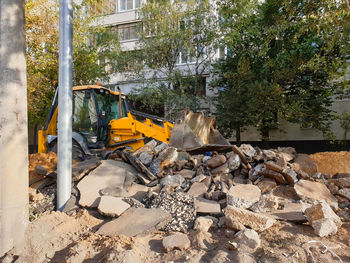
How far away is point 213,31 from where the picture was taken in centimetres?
1373

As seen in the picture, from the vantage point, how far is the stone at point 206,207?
4.17 metres

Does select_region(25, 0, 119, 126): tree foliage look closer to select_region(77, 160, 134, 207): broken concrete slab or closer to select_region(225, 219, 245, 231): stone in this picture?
select_region(77, 160, 134, 207): broken concrete slab

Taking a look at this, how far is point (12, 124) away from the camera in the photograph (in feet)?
10.5

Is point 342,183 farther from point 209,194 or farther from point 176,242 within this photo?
point 176,242

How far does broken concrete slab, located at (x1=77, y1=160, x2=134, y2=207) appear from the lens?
15.2ft

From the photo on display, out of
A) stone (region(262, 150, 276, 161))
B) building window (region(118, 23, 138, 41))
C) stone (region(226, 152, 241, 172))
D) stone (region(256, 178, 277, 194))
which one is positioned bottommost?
stone (region(256, 178, 277, 194))

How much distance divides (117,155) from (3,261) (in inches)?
128

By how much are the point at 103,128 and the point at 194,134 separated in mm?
3004

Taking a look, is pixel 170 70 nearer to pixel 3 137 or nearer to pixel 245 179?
pixel 245 179

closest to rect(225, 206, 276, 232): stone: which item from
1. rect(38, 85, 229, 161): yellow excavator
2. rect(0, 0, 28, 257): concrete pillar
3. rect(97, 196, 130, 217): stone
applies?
rect(97, 196, 130, 217): stone

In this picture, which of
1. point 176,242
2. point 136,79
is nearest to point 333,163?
point 176,242

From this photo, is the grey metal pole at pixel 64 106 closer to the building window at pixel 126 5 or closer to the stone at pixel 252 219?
the stone at pixel 252 219

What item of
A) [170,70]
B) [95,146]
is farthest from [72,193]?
[170,70]

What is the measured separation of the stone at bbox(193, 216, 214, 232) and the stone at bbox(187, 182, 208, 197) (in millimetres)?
929
